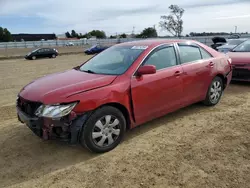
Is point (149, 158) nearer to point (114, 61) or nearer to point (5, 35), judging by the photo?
point (114, 61)

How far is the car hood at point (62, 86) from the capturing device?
3.32m

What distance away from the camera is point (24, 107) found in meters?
3.59

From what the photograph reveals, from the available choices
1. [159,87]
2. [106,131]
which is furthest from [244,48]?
[106,131]

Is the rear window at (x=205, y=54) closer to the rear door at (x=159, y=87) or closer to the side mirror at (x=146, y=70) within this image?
the rear door at (x=159, y=87)

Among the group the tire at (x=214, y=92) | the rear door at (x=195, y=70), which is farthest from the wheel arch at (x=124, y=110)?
the tire at (x=214, y=92)

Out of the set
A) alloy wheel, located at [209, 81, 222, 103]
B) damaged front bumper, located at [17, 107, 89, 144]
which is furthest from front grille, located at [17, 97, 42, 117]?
alloy wheel, located at [209, 81, 222, 103]

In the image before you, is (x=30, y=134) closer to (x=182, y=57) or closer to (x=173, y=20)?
(x=182, y=57)

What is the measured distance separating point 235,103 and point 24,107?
4494 millimetres

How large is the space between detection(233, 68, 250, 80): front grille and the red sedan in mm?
2597

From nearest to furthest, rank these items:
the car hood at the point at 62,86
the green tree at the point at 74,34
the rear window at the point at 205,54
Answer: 1. the car hood at the point at 62,86
2. the rear window at the point at 205,54
3. the green tree at the point at 74,34

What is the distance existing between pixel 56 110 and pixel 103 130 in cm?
71

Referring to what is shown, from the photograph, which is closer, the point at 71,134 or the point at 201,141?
the point at 71,134

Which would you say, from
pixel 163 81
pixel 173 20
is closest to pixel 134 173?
pixel 163 81

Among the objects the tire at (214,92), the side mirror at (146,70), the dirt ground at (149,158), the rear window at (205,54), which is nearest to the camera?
the dirt ground at (149,158)
